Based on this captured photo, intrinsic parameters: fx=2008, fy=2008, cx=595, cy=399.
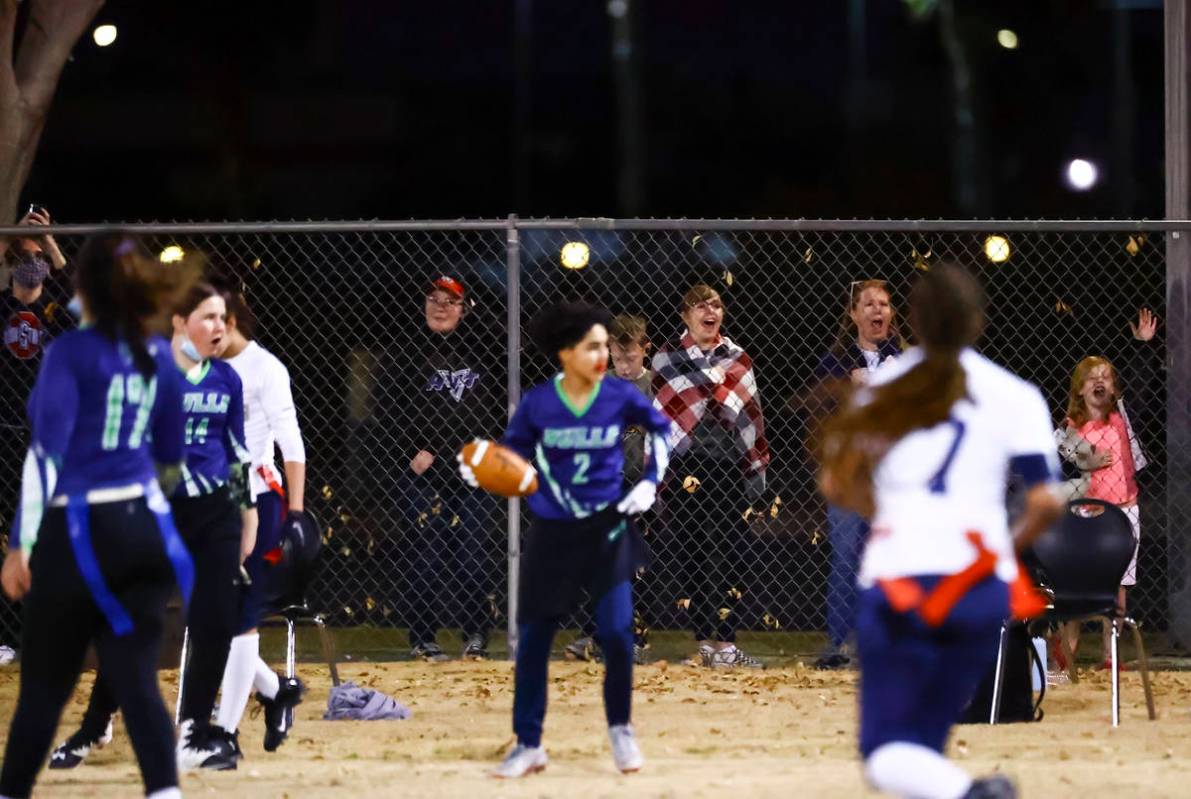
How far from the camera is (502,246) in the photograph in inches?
420

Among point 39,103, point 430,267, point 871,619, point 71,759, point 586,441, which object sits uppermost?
point 39,103

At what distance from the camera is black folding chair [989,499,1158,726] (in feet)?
25.8

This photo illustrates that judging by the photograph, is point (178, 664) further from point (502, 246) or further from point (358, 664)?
point (502, 246)

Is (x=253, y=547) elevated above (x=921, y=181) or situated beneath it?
situated beneath

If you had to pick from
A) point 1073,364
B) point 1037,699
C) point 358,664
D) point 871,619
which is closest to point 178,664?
point 358,664

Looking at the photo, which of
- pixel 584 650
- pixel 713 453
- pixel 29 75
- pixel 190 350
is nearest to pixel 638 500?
pixel 190 350

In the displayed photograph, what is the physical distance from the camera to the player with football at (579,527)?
22.3 ft

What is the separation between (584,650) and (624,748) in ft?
10.3

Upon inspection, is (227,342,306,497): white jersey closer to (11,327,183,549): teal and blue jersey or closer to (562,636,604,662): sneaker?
(11,327,183,549): teal and blue jersey

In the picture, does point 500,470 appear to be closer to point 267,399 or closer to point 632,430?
point 267,399

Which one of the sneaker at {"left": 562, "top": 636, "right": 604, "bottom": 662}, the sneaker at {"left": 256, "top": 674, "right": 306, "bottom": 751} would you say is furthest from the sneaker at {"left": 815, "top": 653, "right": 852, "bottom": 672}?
the sneaker at {"left": 256, "top": 674, "right": 306, "bottom": 751}

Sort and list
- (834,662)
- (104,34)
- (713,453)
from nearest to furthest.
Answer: (713,453) < (834,662) < (104,34)

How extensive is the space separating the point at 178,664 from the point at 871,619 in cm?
574

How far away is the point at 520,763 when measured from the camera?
6746 mm
